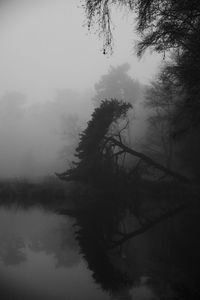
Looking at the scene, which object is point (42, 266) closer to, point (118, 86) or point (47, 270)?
point (47, 270)

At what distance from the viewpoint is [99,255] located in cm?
654

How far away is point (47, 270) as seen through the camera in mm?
5668

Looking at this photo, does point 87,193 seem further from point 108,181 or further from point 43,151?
point 43,151

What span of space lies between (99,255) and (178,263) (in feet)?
5.53

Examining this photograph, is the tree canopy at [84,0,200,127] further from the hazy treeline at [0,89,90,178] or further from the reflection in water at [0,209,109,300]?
the hazy treeline at [0,89,90,178]

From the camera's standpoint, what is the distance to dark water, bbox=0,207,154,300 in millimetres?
4332

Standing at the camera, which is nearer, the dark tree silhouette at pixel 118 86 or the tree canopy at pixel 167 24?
the tree canopy at pixel 167 24

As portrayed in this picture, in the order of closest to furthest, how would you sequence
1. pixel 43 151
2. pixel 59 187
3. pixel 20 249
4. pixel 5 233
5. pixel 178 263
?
pixel 178 263, pixel 20 249, pixel 5 233, pixel 59 187, pixel 43 151

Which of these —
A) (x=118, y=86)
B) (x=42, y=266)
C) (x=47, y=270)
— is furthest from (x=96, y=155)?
(x=118, y=86)

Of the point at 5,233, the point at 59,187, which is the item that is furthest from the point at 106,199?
the point at 5,233

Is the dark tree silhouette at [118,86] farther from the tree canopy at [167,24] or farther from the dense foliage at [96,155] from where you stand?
the tree canopy at [167,24]

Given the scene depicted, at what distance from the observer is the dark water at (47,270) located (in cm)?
433

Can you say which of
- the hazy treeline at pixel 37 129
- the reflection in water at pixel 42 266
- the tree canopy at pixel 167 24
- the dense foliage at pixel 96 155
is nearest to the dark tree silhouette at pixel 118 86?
the hazy treeline at pixel 37 129

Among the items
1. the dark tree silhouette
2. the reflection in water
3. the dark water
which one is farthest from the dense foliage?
the dark tree silhouette
